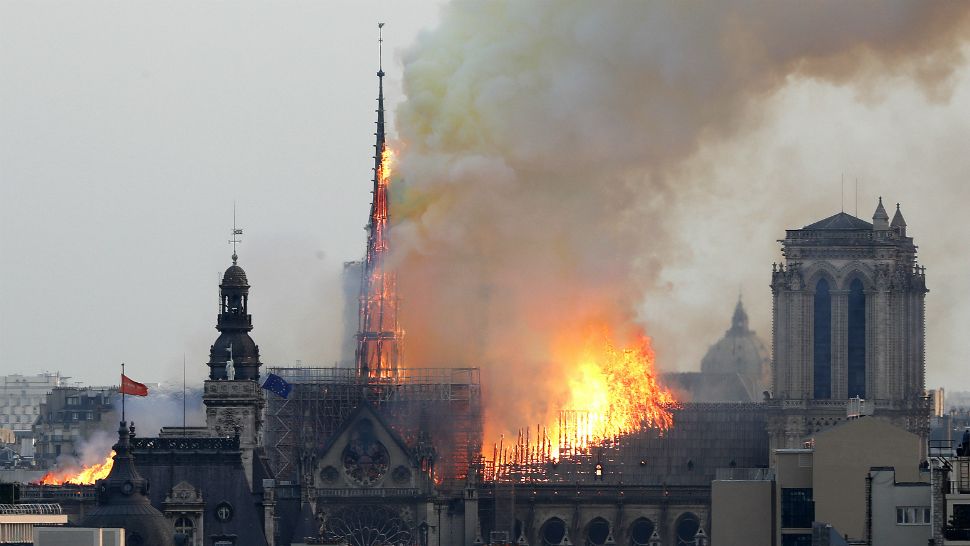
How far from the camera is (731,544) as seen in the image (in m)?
149

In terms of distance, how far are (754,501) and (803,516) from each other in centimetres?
274

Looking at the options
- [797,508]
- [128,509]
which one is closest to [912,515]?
[797,508]

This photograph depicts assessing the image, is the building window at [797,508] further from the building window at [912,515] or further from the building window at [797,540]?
the building window at [912,515]

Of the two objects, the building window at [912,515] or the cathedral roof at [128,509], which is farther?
the cathedral roof at [128,509]

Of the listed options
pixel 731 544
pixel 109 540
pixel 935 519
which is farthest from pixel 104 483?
pixel 935 519

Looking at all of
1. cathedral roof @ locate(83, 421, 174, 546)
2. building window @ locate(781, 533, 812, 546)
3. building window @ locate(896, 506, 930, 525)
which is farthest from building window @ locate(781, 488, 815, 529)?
cathedral roof @ locate(83, 421, 174, 546)

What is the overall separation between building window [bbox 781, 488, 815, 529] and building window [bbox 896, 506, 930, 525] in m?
8.95

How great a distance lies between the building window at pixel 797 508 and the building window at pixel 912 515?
29.4 feet

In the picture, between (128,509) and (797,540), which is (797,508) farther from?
(128,509)

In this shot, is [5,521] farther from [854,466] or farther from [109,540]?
[854,466]

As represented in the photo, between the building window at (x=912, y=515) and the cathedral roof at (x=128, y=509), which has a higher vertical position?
the cathedral roof at (x=128, y=509)

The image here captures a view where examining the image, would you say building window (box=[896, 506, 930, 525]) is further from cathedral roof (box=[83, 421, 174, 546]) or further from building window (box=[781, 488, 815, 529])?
cathedral roof (box=[83, 421, 174, 546])

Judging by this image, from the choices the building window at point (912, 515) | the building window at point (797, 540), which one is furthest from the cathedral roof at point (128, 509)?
the building window at point (912, 515)

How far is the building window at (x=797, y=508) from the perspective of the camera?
481 feet
